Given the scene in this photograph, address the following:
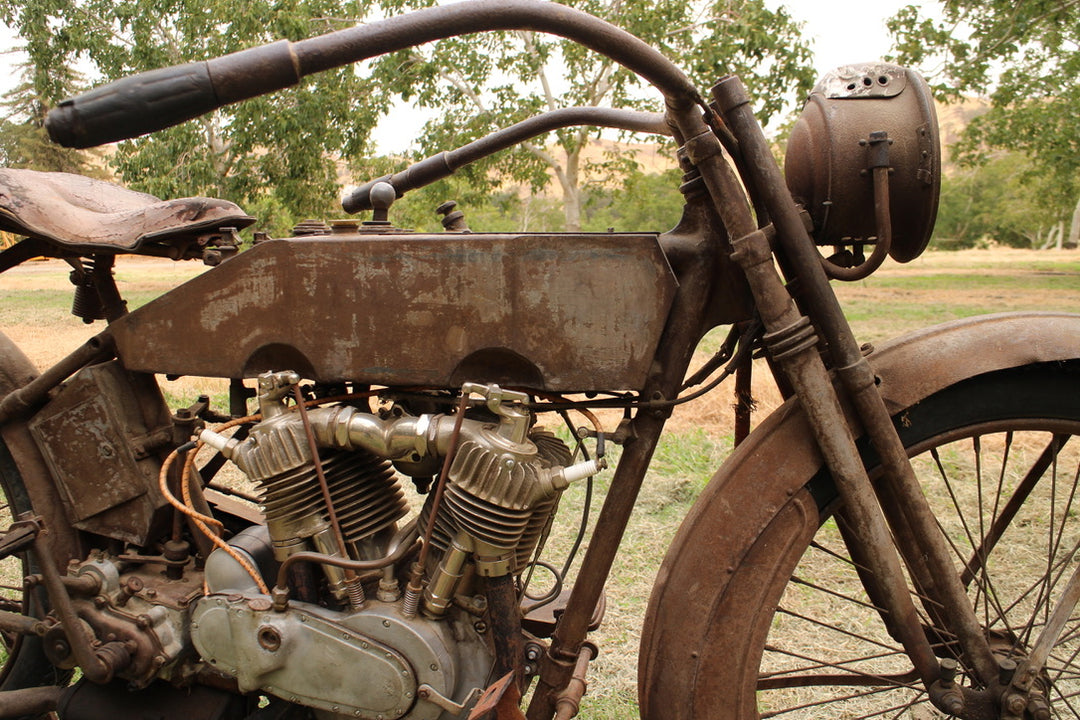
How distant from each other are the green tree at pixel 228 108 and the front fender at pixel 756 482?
10.0m

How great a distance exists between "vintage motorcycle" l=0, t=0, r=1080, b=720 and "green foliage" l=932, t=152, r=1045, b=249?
176 feet

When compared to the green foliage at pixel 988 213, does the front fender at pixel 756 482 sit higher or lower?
lower

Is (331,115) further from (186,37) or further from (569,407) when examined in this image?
(569,407)

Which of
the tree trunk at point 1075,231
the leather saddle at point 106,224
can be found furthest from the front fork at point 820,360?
the tree trunk at point 1075,231

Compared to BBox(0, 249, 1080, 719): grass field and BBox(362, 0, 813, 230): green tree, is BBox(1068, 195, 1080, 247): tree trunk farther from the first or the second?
BBox(362, 0, 813, 230): green tree

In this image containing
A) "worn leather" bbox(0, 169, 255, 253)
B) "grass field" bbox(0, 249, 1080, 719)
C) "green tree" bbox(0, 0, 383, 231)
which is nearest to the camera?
"worn leather" bbox(0, 169, 255, 253)

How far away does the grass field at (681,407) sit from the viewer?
2.98 meters

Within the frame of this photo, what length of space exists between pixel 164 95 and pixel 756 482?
4.39ft

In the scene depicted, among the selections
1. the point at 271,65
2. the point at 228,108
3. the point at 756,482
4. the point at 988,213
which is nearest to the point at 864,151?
the point at 756,482

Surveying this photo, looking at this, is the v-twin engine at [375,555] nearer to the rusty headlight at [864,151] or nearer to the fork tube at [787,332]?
the fork tube at [787,332]

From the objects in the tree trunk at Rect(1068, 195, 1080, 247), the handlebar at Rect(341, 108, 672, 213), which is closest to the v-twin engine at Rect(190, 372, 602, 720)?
the handlebar at Rect(341, 108, 672, 213)

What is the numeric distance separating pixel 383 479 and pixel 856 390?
1087mm

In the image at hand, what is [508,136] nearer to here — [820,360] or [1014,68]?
[820,360]

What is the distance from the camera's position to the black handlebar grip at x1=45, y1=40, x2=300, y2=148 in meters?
1.30
